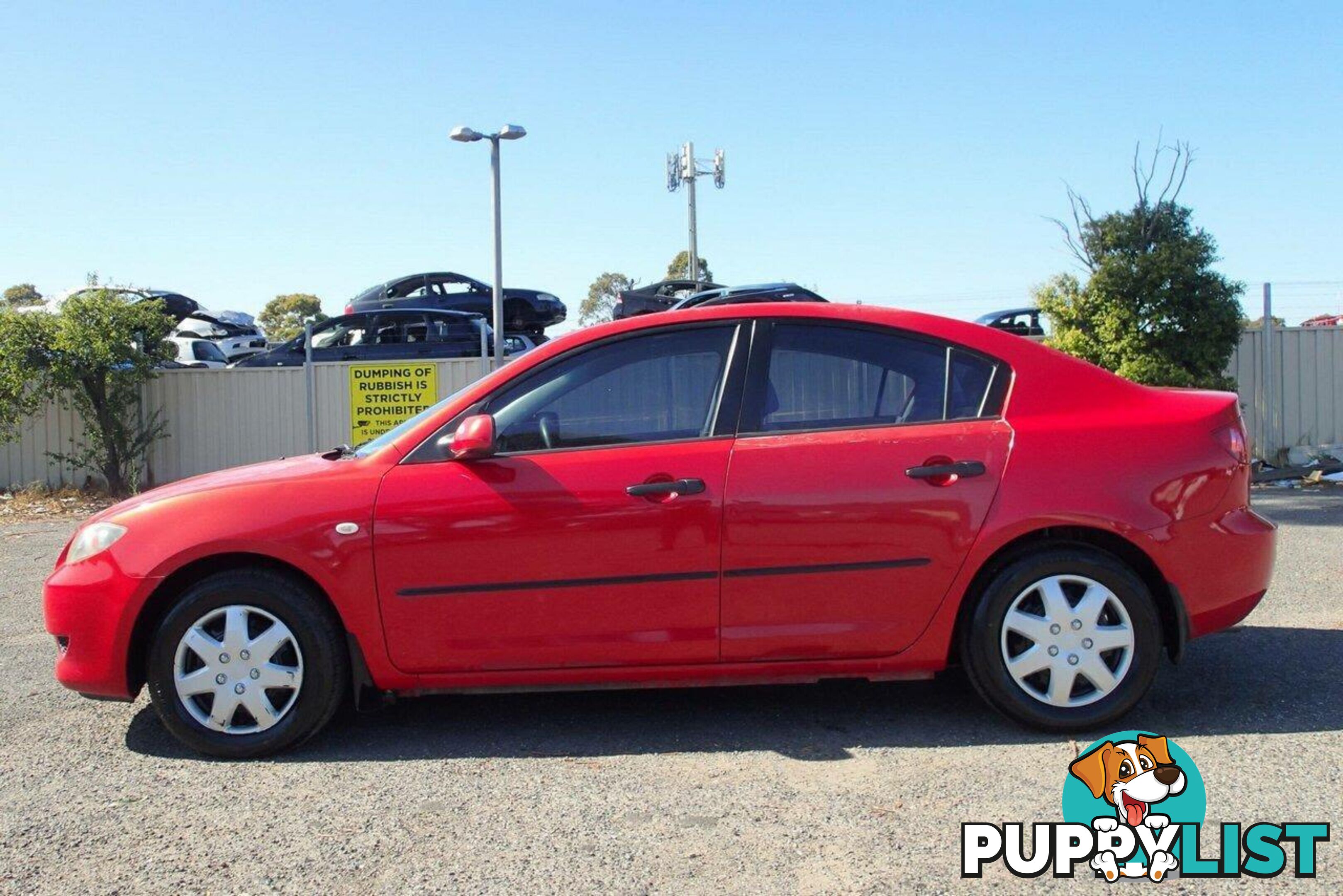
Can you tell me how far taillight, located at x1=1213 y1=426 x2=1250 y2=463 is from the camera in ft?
13.9

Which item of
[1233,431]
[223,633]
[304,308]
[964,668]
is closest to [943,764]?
[964,668]

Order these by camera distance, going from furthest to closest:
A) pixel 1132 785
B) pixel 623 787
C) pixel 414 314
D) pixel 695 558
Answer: pixel 414 314 → pixel 695 558 → pixel 623 787 → pixel 1132 785

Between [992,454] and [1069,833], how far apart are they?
4.48ft

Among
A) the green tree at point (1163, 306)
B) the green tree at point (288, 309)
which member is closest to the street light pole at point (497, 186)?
the green tree at point (1163, 306)

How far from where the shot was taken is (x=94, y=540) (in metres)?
4.27

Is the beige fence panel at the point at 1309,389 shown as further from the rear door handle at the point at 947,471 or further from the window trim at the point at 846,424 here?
the rear door handle at the point at 947,471

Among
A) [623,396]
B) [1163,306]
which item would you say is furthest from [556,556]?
[1163,306]

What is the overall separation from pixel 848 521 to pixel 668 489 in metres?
0.65

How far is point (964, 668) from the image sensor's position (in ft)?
13.9

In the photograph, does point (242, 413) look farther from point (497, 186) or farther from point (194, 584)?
point (194, 584)

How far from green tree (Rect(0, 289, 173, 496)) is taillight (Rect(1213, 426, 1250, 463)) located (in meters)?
13.6

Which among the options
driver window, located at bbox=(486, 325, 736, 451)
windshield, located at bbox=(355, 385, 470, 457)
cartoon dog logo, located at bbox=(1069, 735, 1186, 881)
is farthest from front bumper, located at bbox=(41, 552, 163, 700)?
cartoon dog logo, located at bbox=(1069, 735, 1186, 881)

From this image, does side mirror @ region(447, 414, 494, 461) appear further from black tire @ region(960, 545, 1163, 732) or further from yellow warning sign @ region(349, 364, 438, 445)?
yellow warning sign @ region(349, 364, 438, 445)

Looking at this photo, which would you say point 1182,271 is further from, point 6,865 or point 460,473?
point 6,865
